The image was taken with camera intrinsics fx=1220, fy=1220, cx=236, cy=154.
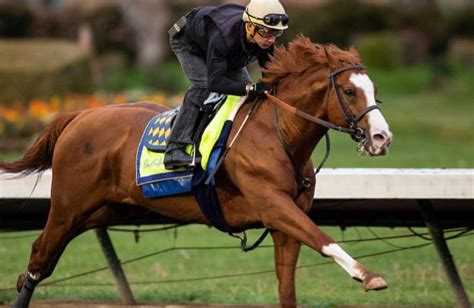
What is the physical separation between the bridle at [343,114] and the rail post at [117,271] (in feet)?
7.26

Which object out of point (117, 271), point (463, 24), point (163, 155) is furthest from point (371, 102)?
point (463, 24)

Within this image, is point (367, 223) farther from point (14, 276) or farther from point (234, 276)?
point (14, 276)

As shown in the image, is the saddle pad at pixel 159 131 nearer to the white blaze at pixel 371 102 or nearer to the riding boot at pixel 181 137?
the riding boot at pixel 181 137

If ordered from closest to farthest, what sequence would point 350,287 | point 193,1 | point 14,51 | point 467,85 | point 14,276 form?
point 350,287, point 14,276, point 14,51, point 467,85, point 193,1

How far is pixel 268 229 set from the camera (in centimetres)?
729

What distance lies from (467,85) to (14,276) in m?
20.1

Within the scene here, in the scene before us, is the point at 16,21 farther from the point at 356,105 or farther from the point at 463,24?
the point at 356,105

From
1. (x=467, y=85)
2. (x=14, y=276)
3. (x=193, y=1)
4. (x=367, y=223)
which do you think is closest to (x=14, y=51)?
(x=467, y=85)

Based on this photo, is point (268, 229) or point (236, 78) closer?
point (268, 229)

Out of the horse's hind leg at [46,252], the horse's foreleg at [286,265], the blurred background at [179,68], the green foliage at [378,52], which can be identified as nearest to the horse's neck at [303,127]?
the horse's foreleg at [286,265]

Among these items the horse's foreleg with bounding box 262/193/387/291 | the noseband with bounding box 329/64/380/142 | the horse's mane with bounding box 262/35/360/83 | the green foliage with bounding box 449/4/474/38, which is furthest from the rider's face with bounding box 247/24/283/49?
the green foliage with bounding box 449/4/474/38

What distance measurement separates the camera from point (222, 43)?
24.4 feet

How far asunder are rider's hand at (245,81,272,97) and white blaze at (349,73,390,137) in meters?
0.62

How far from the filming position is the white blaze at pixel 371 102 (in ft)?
22.5
